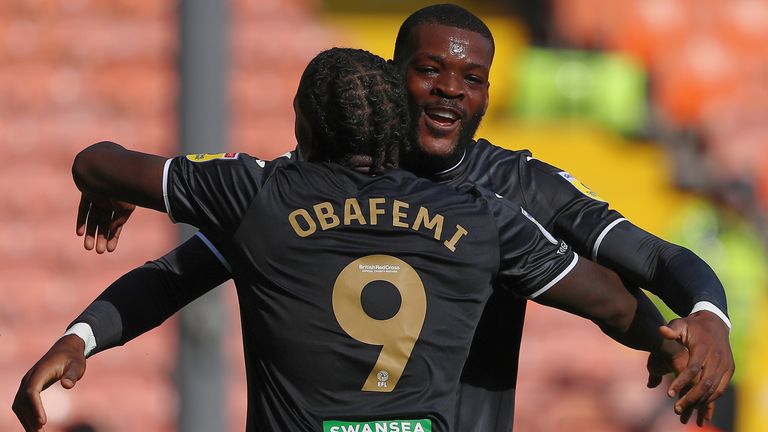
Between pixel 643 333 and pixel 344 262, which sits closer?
pixel 344 262

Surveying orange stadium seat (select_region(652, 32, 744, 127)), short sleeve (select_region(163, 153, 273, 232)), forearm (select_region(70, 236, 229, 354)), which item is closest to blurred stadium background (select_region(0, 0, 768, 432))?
orange stadium seat (select_region(652, 32, 744, 127))

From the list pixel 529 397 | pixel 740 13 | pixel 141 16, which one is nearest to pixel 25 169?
pixel 141 16

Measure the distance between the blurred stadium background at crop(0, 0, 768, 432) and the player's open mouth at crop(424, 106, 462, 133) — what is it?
3433mm

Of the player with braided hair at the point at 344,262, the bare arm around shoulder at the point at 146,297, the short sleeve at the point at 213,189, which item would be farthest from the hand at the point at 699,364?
the bare arm around shoulder at the point at 146,297

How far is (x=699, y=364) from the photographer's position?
9.29 ft

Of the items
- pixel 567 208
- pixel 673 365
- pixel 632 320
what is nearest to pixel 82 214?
pixel 567 208

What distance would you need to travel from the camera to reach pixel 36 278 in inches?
268

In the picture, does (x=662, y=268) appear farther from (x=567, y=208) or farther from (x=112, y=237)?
(x=112, y=237)

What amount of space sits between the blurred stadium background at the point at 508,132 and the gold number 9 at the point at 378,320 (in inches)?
153

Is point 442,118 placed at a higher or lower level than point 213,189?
higher

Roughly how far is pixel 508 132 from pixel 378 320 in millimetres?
4115

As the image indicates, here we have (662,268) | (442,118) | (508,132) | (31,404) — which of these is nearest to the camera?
(31,404)

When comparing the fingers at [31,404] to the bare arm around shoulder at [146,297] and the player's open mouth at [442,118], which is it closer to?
the bare arm around shoulder at [146,297]

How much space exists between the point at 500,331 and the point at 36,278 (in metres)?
3.97
